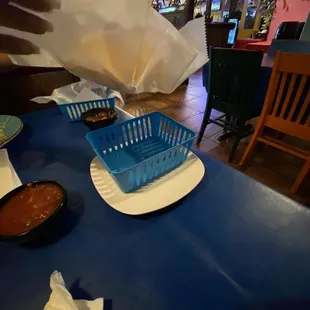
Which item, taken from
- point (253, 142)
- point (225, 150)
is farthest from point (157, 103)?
point (253, 142)

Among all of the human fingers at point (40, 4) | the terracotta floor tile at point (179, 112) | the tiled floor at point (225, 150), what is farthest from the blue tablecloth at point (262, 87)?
the human fingers at point (40, 4)

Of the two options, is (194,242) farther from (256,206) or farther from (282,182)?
(282,182)

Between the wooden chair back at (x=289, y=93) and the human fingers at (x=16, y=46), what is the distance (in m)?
1.18

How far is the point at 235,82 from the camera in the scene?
133 centimetres

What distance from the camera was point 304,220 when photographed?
14.9 inches

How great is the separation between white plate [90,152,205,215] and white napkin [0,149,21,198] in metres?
0.17

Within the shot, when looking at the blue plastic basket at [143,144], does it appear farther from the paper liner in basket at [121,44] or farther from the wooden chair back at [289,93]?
the wooden chair back at [289,93]

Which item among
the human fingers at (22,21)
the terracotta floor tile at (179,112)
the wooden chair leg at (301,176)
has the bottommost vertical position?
the terracotta floor tile at (179,112)

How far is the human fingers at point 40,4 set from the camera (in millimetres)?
335

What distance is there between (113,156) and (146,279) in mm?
333

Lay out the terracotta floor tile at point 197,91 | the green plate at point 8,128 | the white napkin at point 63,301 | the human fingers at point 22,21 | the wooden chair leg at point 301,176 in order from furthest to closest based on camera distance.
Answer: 1. the terracotta floor tile at point 197,91
2. the wooden chair leg at point 301,176
3. the green plate at point 8,128
4. the human fingers at point 22,21
5. the white napkin at point 63,301

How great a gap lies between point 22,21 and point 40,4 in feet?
0.16

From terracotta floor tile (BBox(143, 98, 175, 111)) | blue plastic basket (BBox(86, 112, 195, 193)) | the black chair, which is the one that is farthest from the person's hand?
terracotta floor tile (BBox(143, 98, 175, 111))

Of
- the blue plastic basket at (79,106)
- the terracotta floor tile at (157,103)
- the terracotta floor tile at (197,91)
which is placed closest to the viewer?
the blue plastic basket at (79,106)
